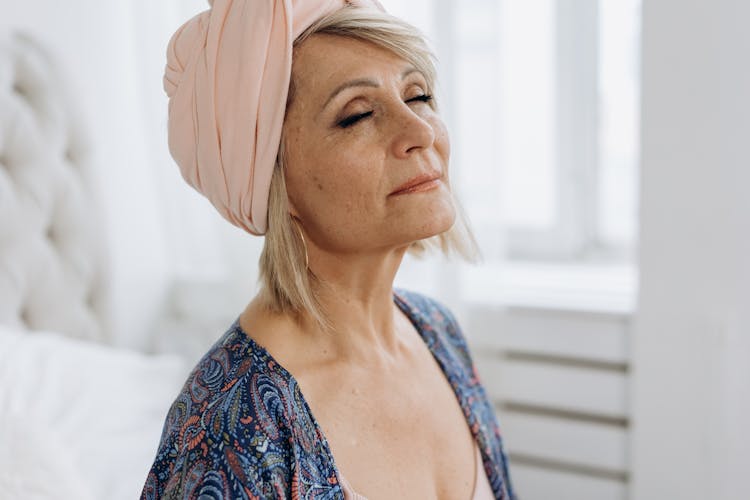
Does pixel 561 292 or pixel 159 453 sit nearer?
pixel 159 453

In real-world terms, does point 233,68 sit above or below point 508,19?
below

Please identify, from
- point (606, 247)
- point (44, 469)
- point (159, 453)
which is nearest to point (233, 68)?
point (159, 453)

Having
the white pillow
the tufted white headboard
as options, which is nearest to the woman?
the white pillow

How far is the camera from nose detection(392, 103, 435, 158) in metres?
0.88

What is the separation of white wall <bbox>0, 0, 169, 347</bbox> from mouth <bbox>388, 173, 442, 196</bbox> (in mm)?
1225

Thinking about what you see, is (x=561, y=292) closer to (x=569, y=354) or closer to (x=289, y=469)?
(x=569, y=354)

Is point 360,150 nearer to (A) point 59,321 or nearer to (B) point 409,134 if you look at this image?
(B) point 409,134

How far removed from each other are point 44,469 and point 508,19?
5.00ft

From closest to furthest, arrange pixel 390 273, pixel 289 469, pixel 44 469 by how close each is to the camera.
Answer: pixel 289 469, pixel 390 273, pixel 44 469

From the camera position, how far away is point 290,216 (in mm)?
966

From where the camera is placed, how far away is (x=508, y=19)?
2.10 metres

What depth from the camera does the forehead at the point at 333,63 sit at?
896mm

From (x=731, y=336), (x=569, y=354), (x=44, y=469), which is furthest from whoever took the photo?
(x=569, y=354)

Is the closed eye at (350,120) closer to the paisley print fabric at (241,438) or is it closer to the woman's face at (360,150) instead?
the woman's face at (360,150)
